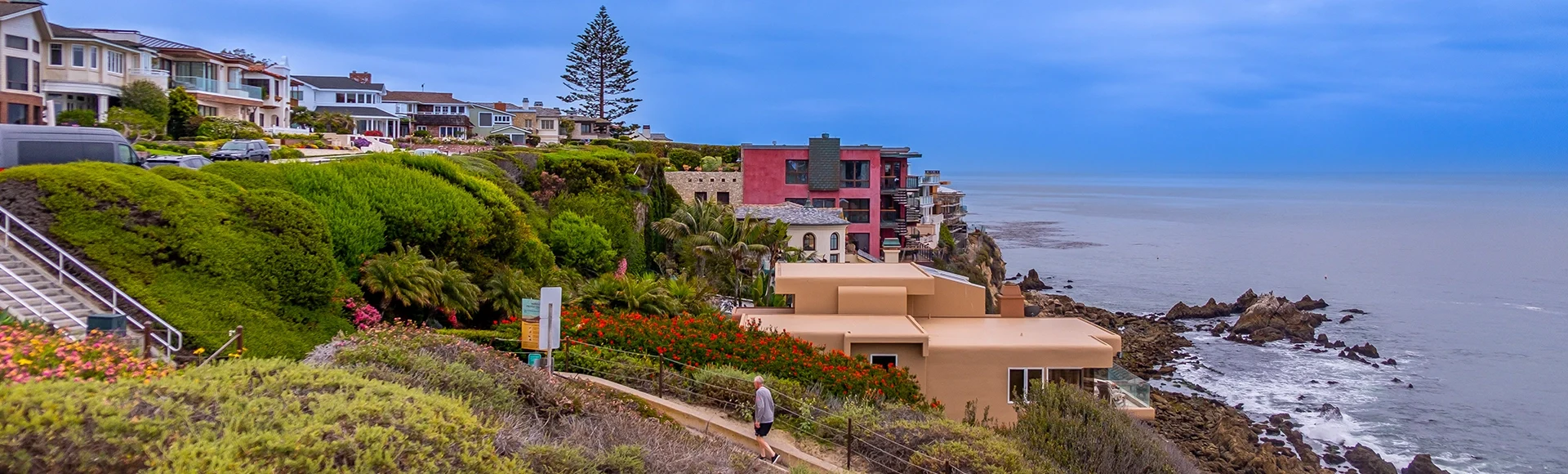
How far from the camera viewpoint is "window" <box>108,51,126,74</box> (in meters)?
45.3

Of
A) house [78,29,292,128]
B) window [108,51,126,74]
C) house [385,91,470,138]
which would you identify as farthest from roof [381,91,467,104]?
window [108,51,126,74]

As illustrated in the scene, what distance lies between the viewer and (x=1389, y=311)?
65.2 metres

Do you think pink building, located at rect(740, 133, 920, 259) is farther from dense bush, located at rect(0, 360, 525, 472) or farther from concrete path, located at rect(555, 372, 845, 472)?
dense bush, located at rect(0, 360, 525, 472)

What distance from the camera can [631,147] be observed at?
5678 centimetres

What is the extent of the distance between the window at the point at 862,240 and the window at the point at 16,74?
111 ft

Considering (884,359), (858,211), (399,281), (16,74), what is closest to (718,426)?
(884,359)

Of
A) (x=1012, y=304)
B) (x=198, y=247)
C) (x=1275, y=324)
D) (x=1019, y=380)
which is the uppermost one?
(x=198, y=247)

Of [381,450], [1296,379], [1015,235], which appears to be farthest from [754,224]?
[1015,235]

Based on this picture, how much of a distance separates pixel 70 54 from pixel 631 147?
2432 centimetres

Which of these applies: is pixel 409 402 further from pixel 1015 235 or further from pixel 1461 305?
pixel 1015 235

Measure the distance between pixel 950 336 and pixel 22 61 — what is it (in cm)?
3639

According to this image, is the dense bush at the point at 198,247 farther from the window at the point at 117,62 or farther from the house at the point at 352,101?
the house at the point at 352,101

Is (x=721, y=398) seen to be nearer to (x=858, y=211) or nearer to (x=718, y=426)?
(x=718, y=426)

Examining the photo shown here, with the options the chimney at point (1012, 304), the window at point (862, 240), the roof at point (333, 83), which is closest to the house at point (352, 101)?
the roof at point (333, 83)
